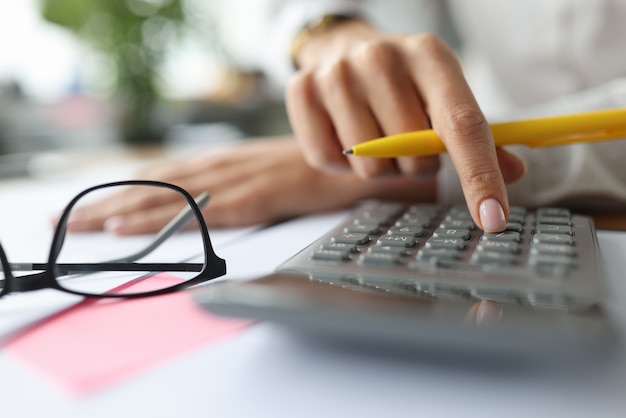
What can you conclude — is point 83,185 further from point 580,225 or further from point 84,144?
point 84,144

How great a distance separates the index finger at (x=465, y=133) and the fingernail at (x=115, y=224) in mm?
249

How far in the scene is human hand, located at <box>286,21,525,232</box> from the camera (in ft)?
1.01

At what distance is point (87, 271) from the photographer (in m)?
0.30

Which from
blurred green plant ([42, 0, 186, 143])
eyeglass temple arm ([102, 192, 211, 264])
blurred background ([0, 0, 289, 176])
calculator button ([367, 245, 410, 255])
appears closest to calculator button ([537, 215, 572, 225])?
calculator button ([367, 245, 410, 255])

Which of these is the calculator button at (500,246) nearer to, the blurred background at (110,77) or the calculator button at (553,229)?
the calculator button at (553,229)

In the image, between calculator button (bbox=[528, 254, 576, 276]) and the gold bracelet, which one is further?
the gold bracelet

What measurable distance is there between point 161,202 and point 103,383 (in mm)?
279

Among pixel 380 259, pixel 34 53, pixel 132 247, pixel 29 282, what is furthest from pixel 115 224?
pixel 34 53

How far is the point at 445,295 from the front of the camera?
20 cm

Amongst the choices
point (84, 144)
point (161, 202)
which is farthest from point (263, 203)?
point (84, 144)

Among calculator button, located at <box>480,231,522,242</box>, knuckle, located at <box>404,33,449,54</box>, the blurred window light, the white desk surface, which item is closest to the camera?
the white desk surface

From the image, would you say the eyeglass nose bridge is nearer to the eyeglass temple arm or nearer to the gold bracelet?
the eyeglass temple arm

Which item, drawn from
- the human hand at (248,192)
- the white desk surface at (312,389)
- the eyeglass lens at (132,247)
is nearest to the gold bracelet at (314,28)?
the human hand at (248,192)

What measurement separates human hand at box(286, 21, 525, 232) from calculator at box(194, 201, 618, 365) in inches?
2.0
